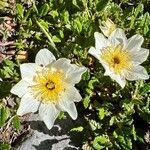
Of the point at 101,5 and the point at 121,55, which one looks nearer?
the point at 121,55

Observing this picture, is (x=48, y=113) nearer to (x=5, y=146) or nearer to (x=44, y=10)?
(x=5, y=146)

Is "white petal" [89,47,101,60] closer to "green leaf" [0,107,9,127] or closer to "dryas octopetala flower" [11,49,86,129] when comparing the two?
"dryas octopetala flower" [11,49,86,129]

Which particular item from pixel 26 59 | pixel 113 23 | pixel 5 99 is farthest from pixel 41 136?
pixel 113 23

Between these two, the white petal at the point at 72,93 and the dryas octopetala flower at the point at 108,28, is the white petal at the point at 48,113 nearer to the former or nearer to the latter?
the white petal at the point at 72,93

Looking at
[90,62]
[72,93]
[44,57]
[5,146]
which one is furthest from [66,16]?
[5,146]

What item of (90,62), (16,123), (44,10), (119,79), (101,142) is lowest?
(101,142)

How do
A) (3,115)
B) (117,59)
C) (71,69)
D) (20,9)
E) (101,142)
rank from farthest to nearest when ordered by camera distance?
1. (20,9)
2. (101,142)
3. (117,59)
4. (3,115)
5. (71,69)
